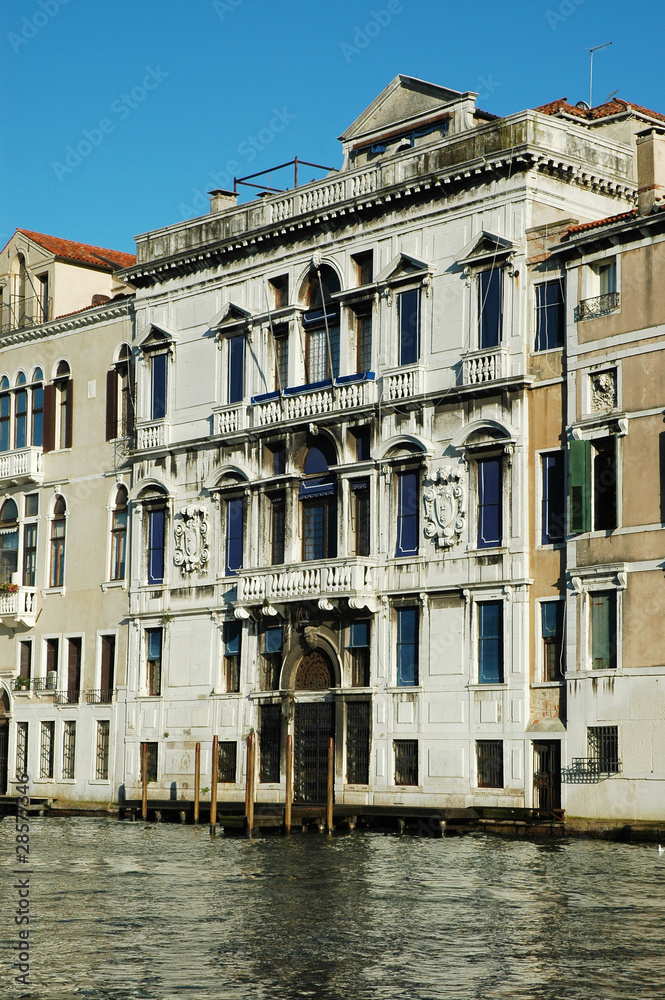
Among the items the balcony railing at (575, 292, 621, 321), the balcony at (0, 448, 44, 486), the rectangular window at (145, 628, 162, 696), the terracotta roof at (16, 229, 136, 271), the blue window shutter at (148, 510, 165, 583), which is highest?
the terracotta roof at (16, 229, 136, 271)

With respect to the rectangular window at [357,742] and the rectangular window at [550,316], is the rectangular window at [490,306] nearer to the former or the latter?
the rectangular window at [550,316]

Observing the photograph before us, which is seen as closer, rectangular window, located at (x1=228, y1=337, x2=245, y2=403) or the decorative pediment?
the decorative pediment

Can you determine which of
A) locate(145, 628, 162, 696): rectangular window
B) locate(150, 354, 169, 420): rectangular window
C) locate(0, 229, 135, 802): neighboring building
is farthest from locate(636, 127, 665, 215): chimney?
locate(145, 628, 162, 696): rectangular window

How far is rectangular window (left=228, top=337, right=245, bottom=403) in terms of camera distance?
3862cm

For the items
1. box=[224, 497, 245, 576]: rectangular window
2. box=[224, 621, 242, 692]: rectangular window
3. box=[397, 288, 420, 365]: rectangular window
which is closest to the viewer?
box=[397, 288, 420, 365]: rectangular window

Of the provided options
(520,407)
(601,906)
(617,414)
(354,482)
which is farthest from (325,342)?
(601,906)

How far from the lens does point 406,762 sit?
33.3 m

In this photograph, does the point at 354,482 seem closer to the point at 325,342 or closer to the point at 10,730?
the point at 325,342

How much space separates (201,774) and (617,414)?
14514mm

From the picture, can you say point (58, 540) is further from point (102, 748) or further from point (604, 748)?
point (604, 748)

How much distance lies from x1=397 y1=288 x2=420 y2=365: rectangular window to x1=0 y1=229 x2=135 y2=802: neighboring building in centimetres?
1012

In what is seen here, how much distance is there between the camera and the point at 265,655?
1458 inches

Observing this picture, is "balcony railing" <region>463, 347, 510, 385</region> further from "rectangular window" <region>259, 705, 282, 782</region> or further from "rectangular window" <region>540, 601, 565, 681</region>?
"rectangular window" <region>259, 705, 282, 782</region>

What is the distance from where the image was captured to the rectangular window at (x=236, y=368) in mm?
38625
